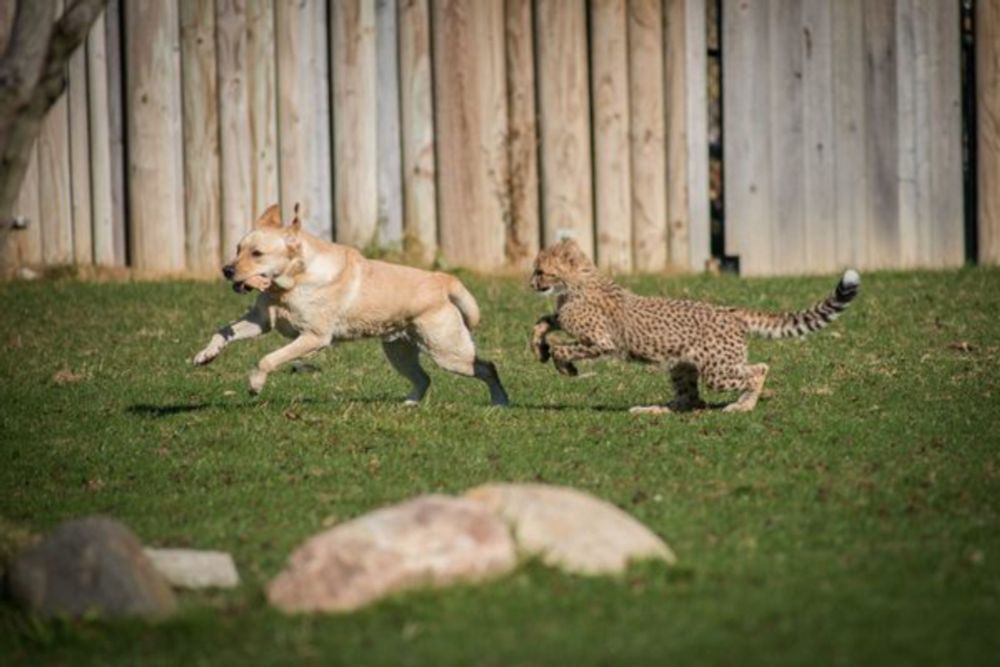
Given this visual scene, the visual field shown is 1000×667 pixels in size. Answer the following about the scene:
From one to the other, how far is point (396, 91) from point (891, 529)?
31.2 feet

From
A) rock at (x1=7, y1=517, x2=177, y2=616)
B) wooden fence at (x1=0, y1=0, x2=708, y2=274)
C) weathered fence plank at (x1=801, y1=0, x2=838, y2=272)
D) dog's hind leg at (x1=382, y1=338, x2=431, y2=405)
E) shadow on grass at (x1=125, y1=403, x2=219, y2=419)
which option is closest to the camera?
rock at (x1=7, y1=517, x2=177, y2=616)

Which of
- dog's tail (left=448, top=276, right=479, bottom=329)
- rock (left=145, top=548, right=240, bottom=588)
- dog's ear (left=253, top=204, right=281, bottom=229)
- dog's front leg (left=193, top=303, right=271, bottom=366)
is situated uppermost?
dog's ear (left=253, top=204, right=281, bottom=229)

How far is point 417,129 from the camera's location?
679 inches

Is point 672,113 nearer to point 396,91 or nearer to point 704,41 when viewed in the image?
point 704,41

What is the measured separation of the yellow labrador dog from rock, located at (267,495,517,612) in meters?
4.48

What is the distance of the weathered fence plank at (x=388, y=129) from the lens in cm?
1717

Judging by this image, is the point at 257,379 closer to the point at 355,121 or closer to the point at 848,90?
the point at 355,121

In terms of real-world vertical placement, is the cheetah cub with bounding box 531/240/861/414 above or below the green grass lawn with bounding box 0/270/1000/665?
above

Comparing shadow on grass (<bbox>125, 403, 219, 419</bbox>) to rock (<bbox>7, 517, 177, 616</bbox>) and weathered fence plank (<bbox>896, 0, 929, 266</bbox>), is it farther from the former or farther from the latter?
weathered fence plank (<bbox>896, 0, 929, 266</bbox>)

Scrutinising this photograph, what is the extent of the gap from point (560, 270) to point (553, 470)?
7.22 ft

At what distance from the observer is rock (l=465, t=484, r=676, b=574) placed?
7789 millimetres

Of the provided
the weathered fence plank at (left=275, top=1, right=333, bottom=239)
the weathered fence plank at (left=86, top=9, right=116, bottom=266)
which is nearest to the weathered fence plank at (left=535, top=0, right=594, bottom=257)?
the weathered fence plank at (left=275, top=1, right=333, bottom=239)

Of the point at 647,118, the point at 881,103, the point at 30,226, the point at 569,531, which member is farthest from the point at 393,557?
the point at 881,103

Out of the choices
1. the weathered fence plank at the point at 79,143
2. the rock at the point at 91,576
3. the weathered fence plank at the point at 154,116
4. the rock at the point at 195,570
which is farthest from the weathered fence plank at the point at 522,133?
the rock at the point at 91,576
